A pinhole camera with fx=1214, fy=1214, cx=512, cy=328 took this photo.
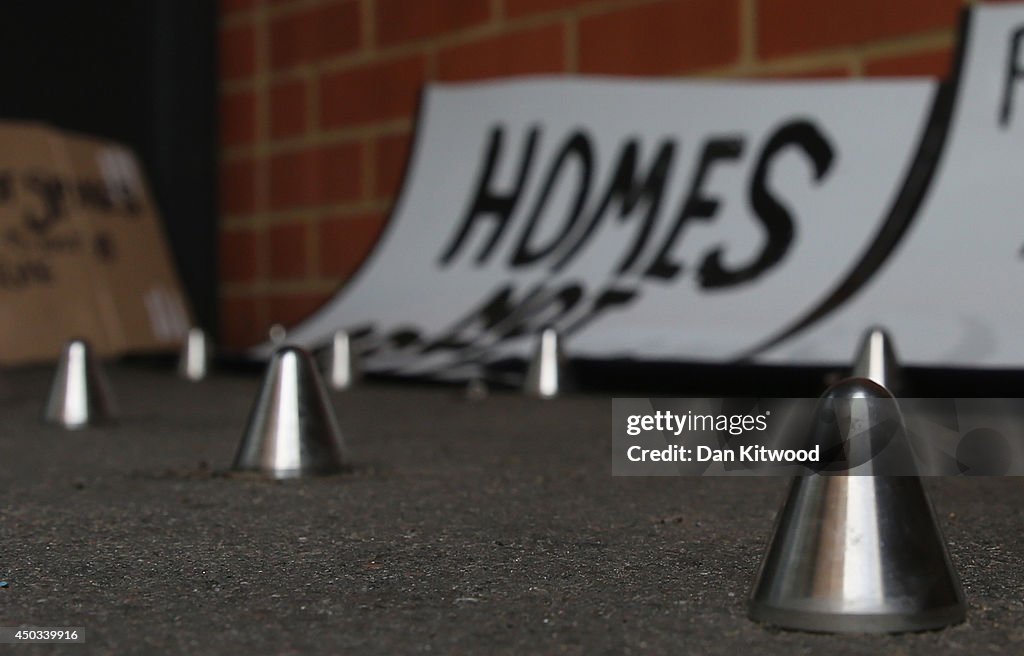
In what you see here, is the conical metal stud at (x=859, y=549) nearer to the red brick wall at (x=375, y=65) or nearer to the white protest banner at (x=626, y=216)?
the white protest banner at (x=626, y=216)

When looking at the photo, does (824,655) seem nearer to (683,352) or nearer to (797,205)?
(683,352)

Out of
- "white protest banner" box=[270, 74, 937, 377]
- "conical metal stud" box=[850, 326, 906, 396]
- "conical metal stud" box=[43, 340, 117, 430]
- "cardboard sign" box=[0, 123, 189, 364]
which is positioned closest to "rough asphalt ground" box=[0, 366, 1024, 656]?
"conical metal stud" box=[43, 340, 117, 430]

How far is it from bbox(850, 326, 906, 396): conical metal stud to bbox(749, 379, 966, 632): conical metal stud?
4.60 ft

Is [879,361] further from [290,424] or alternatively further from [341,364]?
[341,364]

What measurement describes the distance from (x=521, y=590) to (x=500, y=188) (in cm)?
300

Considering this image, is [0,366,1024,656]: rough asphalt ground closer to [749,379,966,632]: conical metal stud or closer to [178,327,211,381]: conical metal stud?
[749,379,966,632]: conical metal stud

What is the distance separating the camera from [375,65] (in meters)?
4.74

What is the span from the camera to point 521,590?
43.9 inches

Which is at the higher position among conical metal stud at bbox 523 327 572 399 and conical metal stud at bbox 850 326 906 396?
conical metal stud at bbox 850 326 906 396

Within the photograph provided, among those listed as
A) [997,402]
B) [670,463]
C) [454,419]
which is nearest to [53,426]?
[454,419]

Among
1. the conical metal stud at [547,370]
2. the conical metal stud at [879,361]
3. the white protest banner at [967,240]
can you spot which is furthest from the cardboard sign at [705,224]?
the conical metal stud at [879,361]

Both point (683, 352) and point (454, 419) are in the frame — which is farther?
point (683, 352)

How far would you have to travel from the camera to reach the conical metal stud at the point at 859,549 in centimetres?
93

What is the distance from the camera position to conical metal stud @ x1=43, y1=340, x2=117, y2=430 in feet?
8.05
